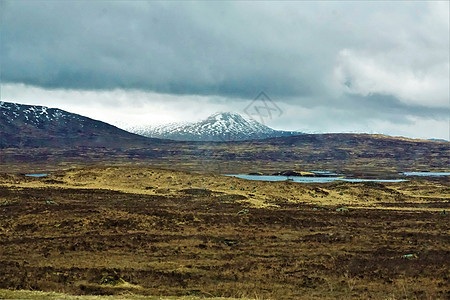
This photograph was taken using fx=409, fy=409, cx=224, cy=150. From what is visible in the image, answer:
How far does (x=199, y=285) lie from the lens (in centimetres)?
2298

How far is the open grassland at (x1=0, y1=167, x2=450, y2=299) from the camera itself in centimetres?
2256

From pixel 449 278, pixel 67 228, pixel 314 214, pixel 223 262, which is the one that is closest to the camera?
pixel 449 278

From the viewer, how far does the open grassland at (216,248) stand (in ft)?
74.0

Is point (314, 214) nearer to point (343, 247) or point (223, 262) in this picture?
point (343, 247)

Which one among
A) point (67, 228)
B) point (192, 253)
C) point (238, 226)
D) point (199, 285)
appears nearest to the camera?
point (199, 285)

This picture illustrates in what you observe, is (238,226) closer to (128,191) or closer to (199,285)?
(199,285)

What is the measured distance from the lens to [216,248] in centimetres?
3266

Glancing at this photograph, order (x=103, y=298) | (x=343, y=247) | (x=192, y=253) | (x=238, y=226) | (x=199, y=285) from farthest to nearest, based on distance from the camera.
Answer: (x=238, y=226), (x=343, y=247), (x=192, y=253), (x=199, y=285), (x=103, y=298)

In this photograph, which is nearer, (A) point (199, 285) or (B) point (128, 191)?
(A) point (199, 285)

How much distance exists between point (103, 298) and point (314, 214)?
122 feet

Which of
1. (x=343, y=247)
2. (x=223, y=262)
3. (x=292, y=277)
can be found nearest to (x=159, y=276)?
(x=223, y=262)

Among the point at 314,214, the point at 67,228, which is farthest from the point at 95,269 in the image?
the point at 314,214

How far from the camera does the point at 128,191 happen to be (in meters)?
69.4

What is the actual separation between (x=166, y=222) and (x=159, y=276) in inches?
714
